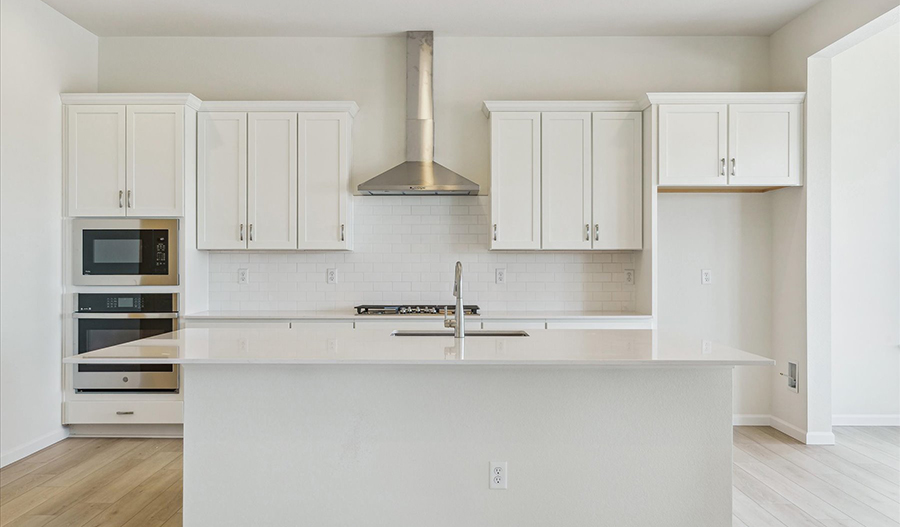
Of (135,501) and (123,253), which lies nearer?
(135,501)

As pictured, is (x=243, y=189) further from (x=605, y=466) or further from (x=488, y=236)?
(x=605, y=466)

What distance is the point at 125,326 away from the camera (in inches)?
167

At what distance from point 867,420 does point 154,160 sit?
5.47m

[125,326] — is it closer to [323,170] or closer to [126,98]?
[126,98]

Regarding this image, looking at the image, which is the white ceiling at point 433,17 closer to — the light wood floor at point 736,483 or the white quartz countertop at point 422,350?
the white quartz countertop at point 422,350

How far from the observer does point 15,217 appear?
379cm

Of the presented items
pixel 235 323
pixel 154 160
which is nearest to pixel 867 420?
pixel 235 323

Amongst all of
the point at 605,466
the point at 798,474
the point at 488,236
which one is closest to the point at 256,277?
the point at 488,236

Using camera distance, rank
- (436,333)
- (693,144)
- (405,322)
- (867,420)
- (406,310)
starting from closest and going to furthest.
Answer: (436,333), (405,322), (693,144), (406,310), (867,420)

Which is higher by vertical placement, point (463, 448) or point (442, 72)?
point (442, 72)

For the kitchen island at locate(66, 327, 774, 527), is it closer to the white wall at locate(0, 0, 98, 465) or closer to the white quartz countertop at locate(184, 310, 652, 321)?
the white quartz countertop at locate(184, 310, 652, 321)

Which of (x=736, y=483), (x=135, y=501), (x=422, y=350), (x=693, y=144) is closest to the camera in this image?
(x=422, y=350)

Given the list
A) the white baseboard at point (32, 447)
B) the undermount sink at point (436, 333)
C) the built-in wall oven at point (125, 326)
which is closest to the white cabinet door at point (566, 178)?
the undermount sink at point (436, 333)

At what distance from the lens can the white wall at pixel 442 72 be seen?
4.71 metres
